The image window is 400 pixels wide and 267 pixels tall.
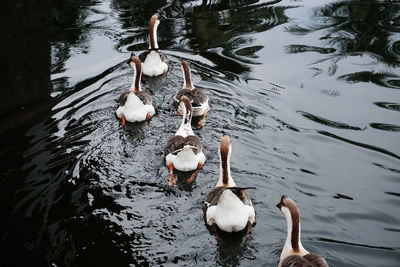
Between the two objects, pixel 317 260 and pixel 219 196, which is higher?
pixel 317 260

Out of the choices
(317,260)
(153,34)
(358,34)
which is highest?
(153,34)

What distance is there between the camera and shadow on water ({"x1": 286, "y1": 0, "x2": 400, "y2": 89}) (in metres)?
11.8

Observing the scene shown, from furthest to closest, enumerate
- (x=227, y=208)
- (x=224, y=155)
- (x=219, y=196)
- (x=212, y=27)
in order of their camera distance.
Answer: (x=212, y=27) → (x=224, y=155) → (x=219, y=196) → (x=227, y=208)

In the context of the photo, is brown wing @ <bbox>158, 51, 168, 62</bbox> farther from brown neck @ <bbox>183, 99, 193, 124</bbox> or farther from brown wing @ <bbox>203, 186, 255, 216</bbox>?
brown wing @ <bbox>203, 186, 255, 216</bbox>

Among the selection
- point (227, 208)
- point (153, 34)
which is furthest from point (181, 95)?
point (227, 208)

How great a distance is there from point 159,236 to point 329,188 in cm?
276

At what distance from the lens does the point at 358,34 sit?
13.4 m

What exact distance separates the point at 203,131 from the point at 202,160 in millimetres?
1389

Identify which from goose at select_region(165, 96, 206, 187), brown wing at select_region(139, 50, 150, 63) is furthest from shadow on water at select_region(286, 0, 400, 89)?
goose at select_region(165, 96, 206, 187)

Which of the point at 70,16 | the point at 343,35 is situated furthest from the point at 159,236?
the point at 70,16

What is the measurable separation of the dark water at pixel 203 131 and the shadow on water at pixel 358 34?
58 mm

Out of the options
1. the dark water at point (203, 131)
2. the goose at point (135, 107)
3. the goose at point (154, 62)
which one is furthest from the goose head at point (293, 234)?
the goose at point (154, 62)

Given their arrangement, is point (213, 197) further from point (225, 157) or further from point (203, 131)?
point (203, 131)

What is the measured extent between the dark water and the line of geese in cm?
→ 21
